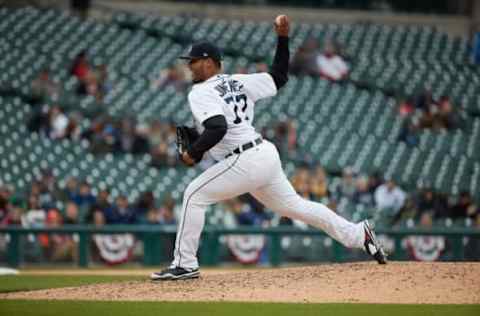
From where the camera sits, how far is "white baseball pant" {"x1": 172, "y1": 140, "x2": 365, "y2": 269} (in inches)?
312

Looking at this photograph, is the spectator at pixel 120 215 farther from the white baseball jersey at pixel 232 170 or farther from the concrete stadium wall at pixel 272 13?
the concrete stadium wall at pixel 272 13

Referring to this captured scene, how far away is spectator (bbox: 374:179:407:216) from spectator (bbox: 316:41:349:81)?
444cm

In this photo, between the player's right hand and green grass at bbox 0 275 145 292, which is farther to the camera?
green grass at bbox 0 275 145 292

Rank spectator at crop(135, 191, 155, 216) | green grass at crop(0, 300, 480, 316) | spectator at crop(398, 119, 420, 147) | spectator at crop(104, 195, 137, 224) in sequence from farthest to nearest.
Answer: spectator at crop(398, 119, 420, 147)
spectator at crop(135, 191, 155, 216)
spectator at crop(104, 195, 137, 224)
green grass at crop(0, 300, 480, 316)

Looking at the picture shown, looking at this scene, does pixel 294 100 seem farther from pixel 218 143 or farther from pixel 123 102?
pixel 218 143

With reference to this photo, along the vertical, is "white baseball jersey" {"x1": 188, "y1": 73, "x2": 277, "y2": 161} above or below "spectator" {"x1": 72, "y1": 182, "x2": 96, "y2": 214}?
above

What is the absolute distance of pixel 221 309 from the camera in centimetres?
680

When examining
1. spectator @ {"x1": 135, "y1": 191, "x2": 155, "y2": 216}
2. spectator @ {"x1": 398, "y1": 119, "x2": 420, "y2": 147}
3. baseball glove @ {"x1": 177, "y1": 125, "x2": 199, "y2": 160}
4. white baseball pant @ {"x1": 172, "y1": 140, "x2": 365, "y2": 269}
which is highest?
spectator @ {"x1": 398, "y1": 119, "x2": 420, "y2": 147}

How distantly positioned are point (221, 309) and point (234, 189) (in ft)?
4.54

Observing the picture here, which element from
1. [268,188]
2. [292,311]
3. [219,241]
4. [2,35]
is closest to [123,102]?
[2,35]

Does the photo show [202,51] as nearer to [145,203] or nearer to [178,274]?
[178,274]

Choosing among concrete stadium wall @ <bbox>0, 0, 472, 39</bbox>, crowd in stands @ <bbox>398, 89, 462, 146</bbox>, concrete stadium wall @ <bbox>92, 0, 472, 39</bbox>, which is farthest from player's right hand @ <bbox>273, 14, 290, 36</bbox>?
concrete stadium wall @ <bbox>92, 0, 472, 39</bbox>

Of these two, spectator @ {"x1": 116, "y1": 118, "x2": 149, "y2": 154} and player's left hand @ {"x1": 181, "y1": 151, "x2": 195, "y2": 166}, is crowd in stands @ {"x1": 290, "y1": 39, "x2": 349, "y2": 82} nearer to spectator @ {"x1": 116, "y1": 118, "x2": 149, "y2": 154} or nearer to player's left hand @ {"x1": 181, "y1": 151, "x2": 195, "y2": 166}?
spectator @ {"x1": 116, "y1": 118, "x2": 149, "y2": 154}

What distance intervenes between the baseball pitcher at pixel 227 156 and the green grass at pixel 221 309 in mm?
990
